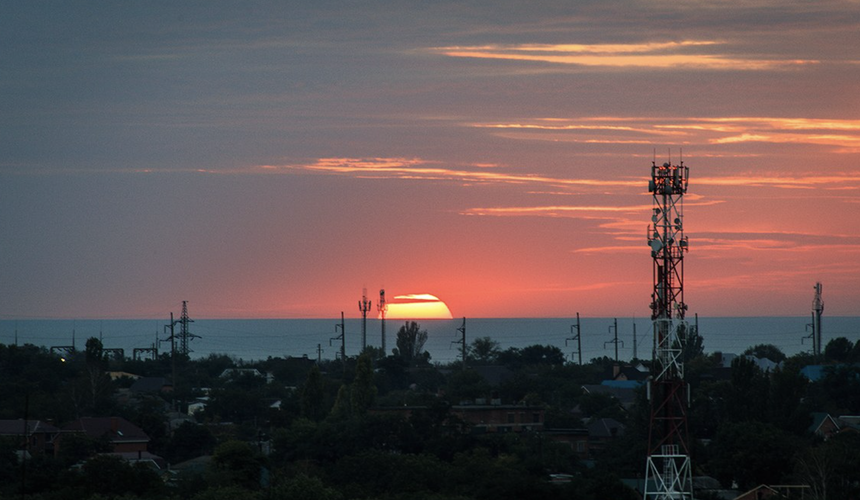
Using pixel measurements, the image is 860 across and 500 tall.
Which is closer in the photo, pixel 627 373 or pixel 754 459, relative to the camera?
pixel 754 459

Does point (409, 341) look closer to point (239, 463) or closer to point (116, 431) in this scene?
point (116, 431)

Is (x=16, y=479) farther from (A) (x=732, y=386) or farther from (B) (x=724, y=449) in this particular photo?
(A) (x=732, y=386)

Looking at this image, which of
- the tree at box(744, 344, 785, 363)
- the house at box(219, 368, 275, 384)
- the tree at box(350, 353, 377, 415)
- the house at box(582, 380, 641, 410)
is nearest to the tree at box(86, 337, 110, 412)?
the house at box(219, 368, 275, 384)

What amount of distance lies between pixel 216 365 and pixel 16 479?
58985 mm

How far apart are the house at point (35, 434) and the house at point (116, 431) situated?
38.8 inches

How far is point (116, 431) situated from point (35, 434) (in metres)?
3.72

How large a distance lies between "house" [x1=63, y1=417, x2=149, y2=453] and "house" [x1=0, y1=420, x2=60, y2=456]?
986 millimetres

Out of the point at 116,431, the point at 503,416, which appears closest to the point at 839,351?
the point at 503,416

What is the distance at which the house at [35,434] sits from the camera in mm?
51594

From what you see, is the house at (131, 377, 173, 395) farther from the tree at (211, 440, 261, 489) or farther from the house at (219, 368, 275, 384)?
the tree at (211, 440, 261, 489)

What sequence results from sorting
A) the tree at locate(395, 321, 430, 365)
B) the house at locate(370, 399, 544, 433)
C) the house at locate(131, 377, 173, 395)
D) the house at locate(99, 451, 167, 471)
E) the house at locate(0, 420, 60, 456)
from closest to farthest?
the house at locate(99, 451, 167, 471)
the house at locate(0, 420, 60, 456)
the house at locate(370, 399, 544, 433)
the house at locate(131, 377, 173, 395)
the tree at locate(395, 321, 430, 365)

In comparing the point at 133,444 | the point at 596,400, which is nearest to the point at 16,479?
the point at 133,444

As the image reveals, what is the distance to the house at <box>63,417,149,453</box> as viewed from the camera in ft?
176

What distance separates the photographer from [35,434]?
171ft
